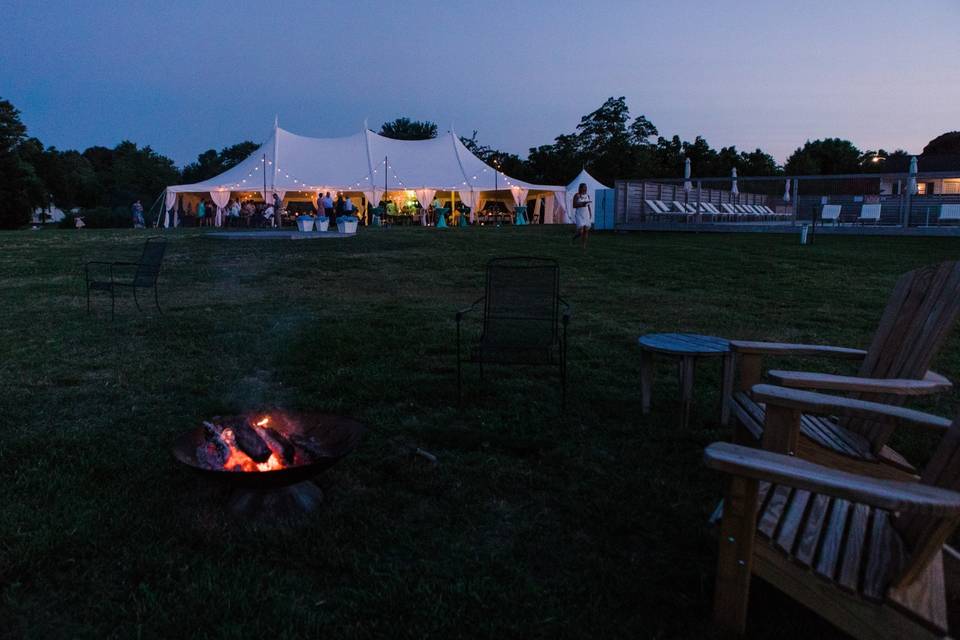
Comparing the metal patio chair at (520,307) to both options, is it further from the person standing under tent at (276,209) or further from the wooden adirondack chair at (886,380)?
the person standing under tent at (276,209)

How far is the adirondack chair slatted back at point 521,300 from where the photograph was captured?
4.85 m

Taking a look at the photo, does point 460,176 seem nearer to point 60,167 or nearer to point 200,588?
point 200,588

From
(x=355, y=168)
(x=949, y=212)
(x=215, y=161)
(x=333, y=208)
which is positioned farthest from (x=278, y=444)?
(x=215, y=161)

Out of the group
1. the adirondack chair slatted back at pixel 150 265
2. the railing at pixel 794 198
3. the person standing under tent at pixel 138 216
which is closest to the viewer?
the adirondack chair slatted back at pixel 150 265

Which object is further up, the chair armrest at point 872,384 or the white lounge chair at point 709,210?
the white lounge chair at point 709,210

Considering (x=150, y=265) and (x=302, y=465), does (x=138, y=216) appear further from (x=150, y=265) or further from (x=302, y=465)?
(x=302, y=465)

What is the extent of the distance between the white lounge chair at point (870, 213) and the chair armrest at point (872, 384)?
60.0ft

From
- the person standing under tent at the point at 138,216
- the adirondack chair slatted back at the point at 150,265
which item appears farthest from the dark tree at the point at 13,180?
the adirondack chair slatted back at the point at 150,265

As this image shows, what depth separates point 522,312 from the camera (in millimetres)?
5004

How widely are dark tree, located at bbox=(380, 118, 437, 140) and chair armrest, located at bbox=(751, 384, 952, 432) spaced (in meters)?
72.2

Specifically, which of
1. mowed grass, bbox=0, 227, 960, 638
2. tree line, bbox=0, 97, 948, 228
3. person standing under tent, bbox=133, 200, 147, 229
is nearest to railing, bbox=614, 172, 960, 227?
mowed grass, bbox=0, 227, 960, 638

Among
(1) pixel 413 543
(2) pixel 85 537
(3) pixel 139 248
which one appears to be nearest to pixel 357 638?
(1) pixel 413 543

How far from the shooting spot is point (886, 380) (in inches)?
105

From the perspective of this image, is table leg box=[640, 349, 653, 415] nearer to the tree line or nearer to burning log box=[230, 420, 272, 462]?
burning log box=[230, 420, 272, 462]
